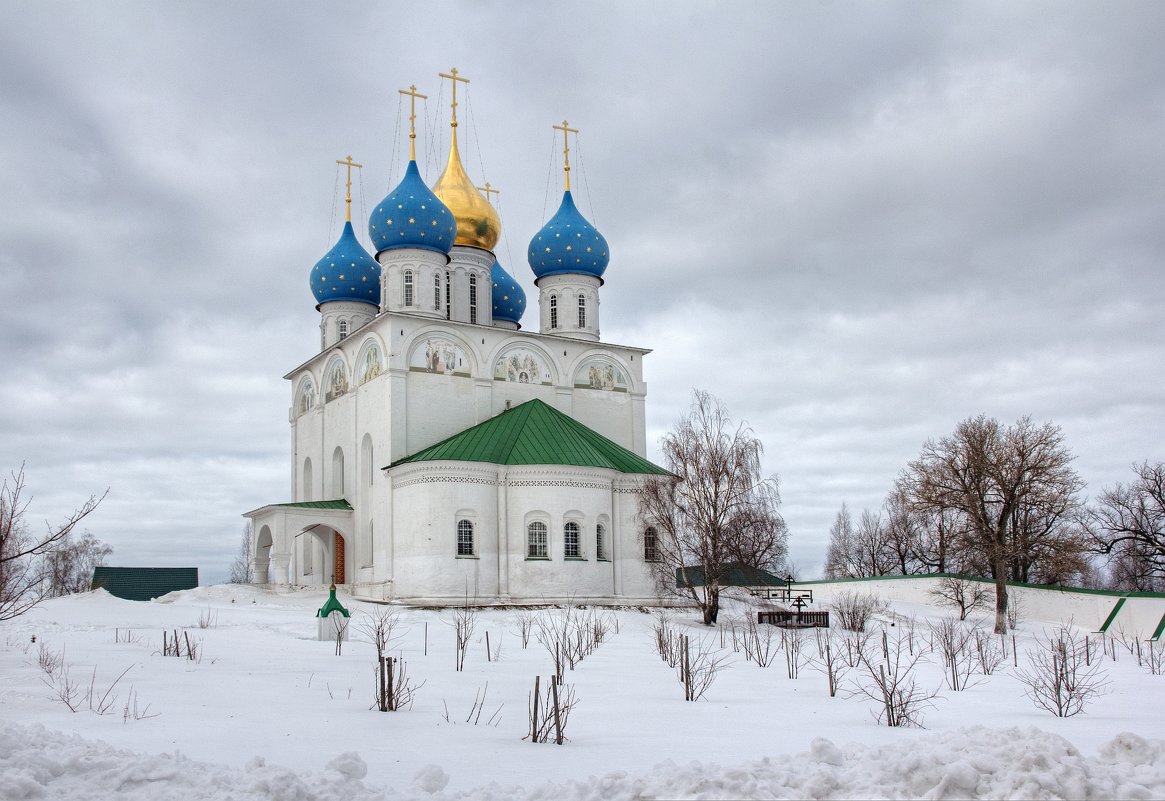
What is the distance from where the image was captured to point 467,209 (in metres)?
31.7

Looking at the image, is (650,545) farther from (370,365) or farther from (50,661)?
(50,661)

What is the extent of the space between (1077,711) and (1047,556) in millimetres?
17624

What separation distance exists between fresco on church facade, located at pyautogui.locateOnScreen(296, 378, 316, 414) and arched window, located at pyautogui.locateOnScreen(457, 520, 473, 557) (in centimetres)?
948

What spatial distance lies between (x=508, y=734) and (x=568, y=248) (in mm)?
24026

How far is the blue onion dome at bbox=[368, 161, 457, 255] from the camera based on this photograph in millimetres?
28828

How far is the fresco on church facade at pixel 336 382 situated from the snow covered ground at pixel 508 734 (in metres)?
15.2

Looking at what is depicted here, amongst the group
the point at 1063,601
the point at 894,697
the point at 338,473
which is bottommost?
the point at 1063,601

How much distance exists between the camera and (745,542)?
23.2 metres

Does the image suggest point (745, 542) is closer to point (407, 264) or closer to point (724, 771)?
point (407, 264)

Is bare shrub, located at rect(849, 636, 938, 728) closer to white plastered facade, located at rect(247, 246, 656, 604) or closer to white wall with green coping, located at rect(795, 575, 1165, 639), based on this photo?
white wall with green coping, located at rect(795, 575, 1165, 639)

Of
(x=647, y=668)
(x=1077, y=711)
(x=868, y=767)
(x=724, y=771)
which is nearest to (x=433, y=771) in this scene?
(x=724, y=771)

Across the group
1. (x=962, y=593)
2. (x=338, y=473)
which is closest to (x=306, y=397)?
(x=338, y=473)

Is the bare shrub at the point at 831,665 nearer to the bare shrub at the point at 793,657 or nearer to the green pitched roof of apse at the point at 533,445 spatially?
the bare shrub at the point at 793,657

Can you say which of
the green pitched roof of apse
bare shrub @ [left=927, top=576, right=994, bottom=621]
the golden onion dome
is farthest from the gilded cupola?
bare shrub @ [left=927, top=576, right=994, bottom=621]
